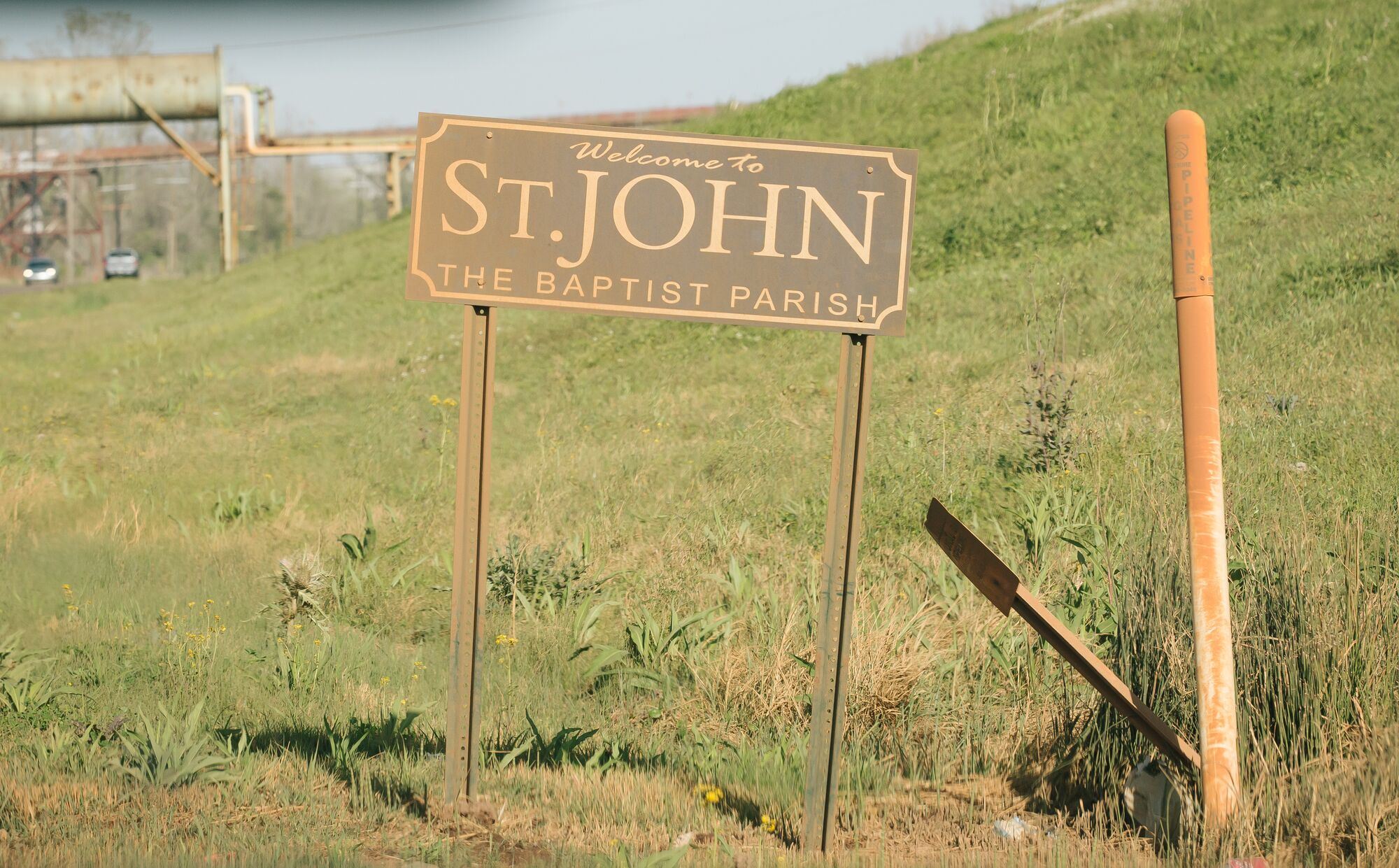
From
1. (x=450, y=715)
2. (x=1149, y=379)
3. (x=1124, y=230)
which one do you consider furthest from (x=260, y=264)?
(x=450, y=715)

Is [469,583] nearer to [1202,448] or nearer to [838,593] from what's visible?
[838,593]

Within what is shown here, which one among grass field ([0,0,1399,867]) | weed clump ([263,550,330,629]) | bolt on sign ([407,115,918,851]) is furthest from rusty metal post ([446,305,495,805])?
weed clump ([263,550,330,629])

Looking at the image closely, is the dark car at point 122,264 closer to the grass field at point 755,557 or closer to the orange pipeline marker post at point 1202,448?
the grass field at point 755,557

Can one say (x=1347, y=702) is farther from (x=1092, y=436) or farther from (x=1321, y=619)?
(x=1092, y=436)

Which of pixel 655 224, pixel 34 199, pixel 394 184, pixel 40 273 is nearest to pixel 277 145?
pixel 394 184

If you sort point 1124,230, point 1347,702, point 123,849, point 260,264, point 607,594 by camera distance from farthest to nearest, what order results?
point 260,264 → point 1124,230 → point 607,594 → point 1347,702 → point 123,849

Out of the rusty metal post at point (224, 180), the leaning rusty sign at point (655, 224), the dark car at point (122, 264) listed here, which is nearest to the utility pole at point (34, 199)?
Result: the dark car at point (122, 264)

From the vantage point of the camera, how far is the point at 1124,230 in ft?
39.9

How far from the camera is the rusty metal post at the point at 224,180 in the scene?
→ 26203mm

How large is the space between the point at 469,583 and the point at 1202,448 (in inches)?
85.4

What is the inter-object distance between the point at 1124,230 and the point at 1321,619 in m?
9.29

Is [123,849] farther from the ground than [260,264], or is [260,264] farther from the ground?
[260,264]

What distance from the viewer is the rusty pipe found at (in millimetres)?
29359

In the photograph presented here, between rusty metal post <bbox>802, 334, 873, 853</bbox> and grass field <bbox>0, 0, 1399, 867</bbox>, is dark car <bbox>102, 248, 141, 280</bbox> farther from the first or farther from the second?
rusty metal post <bbox>802, 334, 873, 853</bbox>
